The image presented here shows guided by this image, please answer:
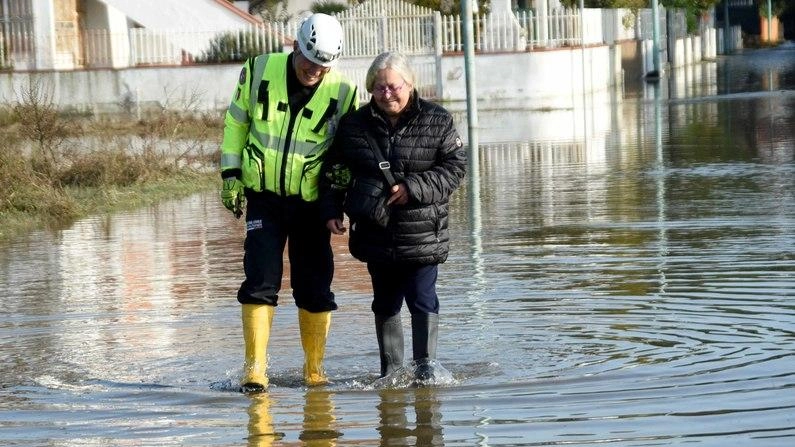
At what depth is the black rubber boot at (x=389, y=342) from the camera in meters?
7.57

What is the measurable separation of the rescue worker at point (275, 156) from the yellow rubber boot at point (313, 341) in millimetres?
266

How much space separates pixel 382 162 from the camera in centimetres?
714

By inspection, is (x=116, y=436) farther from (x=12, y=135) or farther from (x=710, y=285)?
(x=12, y=135)

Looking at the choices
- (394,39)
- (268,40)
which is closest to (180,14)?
(268,40)

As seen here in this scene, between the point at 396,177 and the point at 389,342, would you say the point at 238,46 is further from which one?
the point at 396,177

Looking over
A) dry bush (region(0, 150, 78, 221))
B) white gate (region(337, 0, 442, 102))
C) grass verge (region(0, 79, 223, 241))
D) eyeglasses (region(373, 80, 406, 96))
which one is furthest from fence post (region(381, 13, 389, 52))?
eyeglasses (region(373, 80, 406, 96))

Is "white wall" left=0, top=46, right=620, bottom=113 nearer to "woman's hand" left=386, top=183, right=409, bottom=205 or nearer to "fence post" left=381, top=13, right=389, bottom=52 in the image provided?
"fence post" left=381, top=13, right=389, bottom=52

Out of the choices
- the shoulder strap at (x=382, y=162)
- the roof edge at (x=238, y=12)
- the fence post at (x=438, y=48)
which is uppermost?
the roof edge at (x=238, y=12)

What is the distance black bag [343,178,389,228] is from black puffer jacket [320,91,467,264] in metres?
0.05

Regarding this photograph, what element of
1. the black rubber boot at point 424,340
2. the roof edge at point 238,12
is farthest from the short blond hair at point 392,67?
the roof edge at point 238,12

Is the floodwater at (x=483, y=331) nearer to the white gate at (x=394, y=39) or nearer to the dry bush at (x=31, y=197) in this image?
the dry bush at (x=31, y=197)

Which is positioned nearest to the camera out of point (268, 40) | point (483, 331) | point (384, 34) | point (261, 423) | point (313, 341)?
point (261, 423)

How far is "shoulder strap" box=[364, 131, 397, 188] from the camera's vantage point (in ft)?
23.3

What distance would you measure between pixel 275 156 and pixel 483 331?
195 cm
